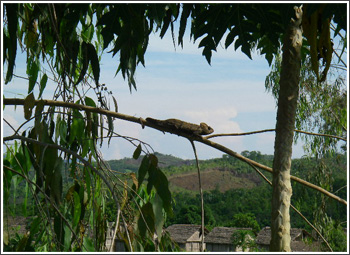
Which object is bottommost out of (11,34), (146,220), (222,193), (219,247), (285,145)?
(219,247)

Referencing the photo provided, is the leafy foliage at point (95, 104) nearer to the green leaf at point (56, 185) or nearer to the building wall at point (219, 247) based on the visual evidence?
the green leaf at point (56, 185)

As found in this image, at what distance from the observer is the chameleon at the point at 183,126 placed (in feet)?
3.13

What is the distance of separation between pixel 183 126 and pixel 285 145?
221 mm

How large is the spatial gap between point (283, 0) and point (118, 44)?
34 cm

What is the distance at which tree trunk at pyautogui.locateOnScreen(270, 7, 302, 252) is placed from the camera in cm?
80

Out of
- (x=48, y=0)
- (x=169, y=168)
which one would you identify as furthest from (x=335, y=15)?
(x=169, y=168)

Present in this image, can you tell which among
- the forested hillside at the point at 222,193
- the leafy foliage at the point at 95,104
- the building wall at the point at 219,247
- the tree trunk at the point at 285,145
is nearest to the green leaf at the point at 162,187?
the leafy foliage at the point at 95,104

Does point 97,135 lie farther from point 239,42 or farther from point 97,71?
point 239,42

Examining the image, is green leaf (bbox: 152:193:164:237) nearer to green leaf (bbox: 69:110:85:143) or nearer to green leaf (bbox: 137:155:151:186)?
green leaf (bbox: 137:155:151:186)

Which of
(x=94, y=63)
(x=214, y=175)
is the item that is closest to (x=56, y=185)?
(x=94, y=63)

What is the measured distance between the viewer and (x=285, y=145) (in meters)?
0.81

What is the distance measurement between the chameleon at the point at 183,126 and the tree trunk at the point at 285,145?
0.18 m

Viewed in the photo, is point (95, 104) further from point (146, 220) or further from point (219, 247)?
point (219, 247)

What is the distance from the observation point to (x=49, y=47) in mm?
1438
